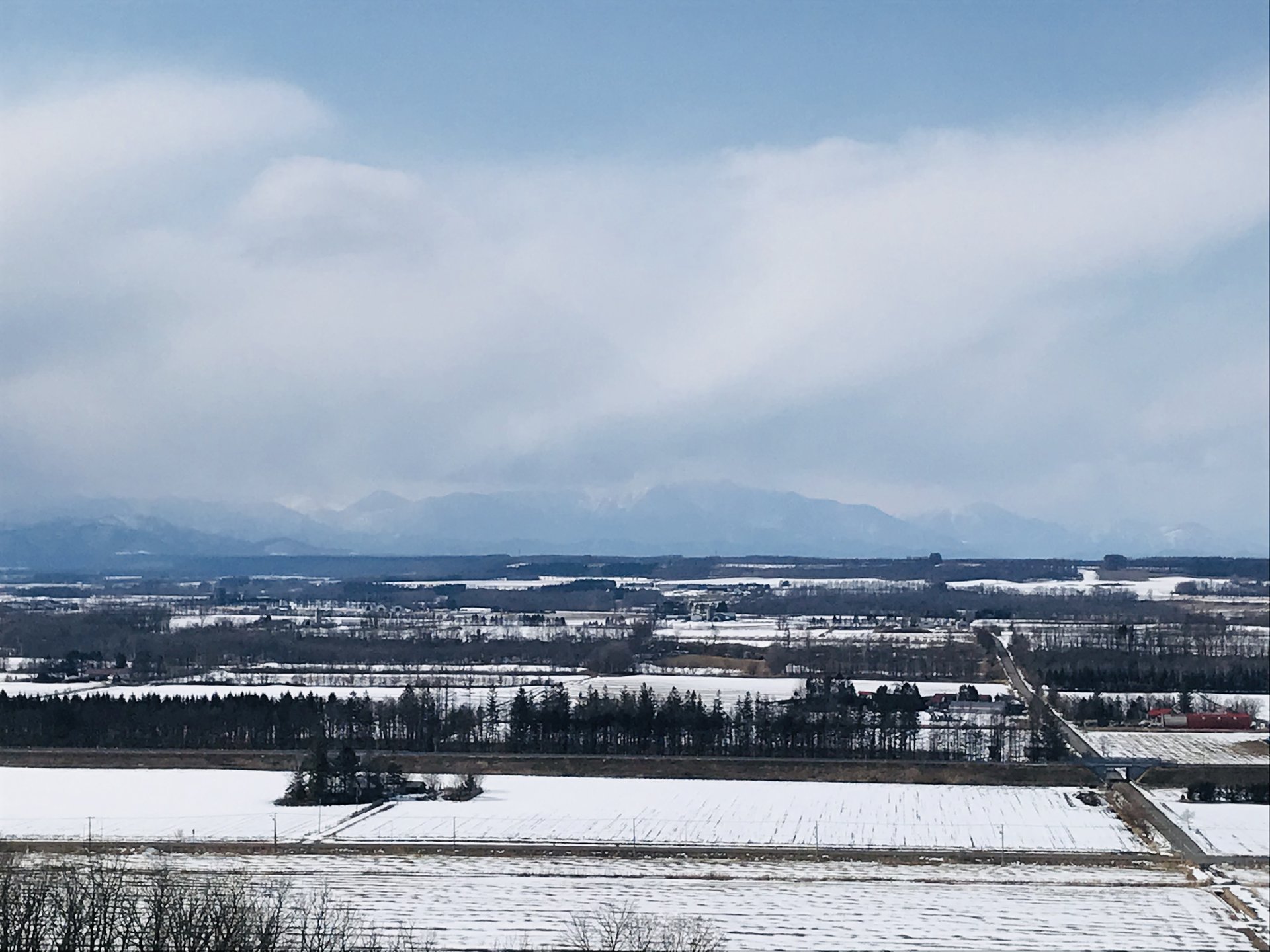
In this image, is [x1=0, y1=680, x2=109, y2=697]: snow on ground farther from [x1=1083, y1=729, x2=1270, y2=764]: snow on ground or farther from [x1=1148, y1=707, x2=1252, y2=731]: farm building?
[x1=1148, y1=707, x2=1252, y2=731]: farm building

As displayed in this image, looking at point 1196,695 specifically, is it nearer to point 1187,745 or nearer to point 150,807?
point 1187,745

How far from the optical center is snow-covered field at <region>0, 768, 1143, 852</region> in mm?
14180

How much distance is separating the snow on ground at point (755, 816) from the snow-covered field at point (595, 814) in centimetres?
3

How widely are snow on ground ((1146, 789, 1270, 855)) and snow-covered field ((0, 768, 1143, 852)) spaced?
701mm

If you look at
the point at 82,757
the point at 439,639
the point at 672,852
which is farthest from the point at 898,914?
the point at 439,639

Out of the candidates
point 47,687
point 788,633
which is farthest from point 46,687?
point 788,633

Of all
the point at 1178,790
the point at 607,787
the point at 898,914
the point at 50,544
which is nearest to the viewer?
the point at 898,914

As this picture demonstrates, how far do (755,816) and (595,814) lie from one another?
76.1 inches

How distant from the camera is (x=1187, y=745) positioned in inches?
745

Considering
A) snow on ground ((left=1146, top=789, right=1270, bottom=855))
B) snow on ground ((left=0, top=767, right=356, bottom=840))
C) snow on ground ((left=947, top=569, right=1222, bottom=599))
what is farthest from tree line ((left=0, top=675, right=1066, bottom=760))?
snow on ground ((left=947, top=569, right=1222, bottom=599))

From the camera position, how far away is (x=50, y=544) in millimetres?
23406

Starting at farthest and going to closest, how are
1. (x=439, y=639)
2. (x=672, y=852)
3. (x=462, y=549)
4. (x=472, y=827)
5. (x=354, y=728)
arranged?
(x=462, y=549) < (x=439, y=639) < (x=354, y=728) < (x=472, y=827) < (x=672, y=852)

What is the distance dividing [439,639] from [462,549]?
91.2 metres

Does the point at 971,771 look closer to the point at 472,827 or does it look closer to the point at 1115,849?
the point at 1115,849
